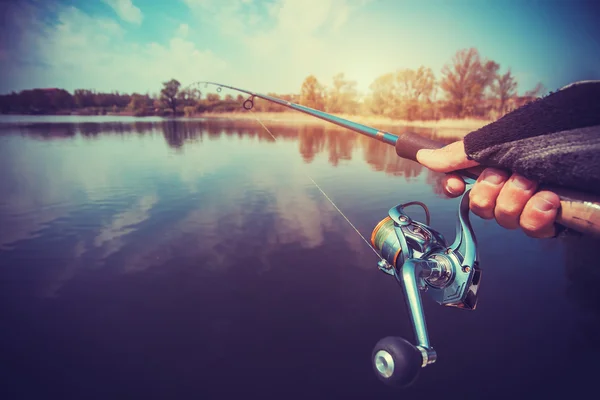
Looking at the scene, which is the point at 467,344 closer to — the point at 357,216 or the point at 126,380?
the point at 357,216

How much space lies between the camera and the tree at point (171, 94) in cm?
5883

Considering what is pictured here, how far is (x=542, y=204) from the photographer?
1008 millimetres

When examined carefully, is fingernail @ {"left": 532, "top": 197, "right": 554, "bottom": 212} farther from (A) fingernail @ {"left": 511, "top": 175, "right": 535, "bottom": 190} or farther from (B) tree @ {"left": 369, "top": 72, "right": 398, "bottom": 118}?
(B) tree @ {"left": 369, "top": 72, "right": 398, "bottom": 118}

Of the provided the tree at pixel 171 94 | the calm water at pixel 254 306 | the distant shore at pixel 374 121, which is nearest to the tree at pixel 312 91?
the distant shore at pixel 374 121

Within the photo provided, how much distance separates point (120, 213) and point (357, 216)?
5328mm

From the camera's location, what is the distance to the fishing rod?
950mm

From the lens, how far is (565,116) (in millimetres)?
865

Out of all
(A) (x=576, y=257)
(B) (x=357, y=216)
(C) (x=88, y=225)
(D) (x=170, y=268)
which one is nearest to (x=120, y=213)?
(C) (x=88, y=225)

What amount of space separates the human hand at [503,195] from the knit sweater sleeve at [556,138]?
3.3 inches

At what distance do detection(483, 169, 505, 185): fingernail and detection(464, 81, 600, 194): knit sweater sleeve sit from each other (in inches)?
4.9

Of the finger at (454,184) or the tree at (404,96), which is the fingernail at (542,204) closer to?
the finger at (454,184)

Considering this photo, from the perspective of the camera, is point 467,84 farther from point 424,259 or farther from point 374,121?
point 424,259

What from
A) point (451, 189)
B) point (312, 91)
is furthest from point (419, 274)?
point (312, 91)

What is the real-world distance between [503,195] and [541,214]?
0.47 feet
